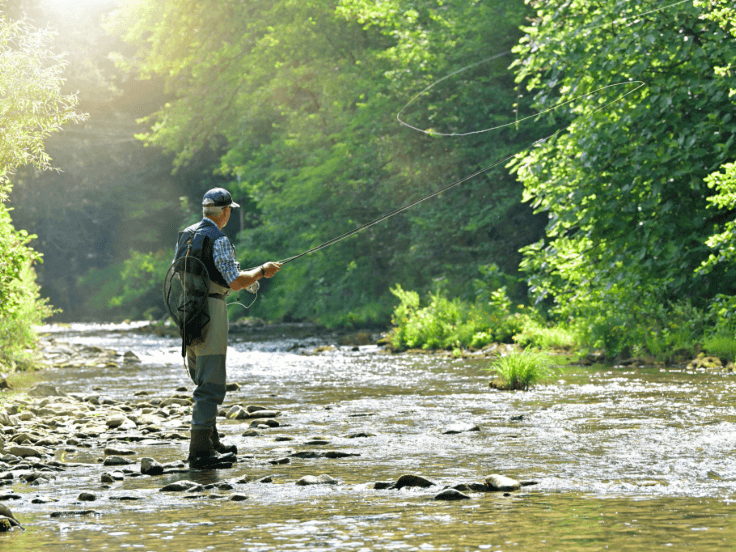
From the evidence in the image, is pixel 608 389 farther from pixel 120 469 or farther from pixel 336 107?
pixel 336 107

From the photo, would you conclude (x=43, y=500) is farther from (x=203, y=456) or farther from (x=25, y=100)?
(x=25, y=100)

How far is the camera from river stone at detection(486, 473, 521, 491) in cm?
489

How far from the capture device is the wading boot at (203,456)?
600cm

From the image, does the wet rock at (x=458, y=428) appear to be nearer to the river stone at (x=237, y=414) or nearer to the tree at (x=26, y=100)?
the river stone at (x=237, y=414)

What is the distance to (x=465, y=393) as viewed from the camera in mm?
10109

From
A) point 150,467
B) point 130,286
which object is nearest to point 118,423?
point 150,467

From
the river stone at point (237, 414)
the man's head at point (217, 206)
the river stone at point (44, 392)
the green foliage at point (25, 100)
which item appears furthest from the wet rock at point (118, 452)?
the river stone at point (44, 392)

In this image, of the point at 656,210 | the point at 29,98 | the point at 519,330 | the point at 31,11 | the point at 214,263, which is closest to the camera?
the point at 214,263

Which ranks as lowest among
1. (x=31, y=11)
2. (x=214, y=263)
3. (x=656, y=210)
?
(x=214, y=263)

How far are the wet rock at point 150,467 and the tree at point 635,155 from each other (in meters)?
8.42

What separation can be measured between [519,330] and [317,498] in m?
13.1

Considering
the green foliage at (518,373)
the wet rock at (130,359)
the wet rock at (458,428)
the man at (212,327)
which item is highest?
the man at (212,327)

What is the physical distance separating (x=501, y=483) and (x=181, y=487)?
1870 millimetres

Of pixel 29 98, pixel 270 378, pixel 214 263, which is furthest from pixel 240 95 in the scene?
pixel 214 263
